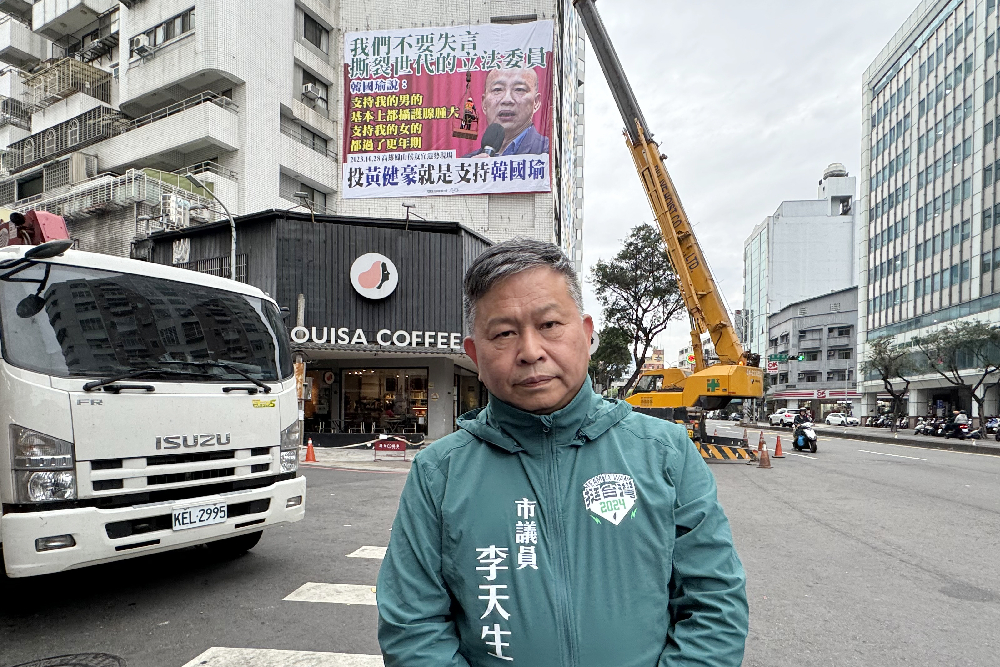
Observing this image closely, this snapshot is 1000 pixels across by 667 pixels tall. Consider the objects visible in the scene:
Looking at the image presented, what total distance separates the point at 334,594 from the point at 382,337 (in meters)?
15.0

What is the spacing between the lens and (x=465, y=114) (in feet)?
83.3

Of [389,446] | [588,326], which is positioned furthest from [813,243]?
[588,326]

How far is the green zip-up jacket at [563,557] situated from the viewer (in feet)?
4.75

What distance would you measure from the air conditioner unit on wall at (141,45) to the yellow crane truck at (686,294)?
21.2m

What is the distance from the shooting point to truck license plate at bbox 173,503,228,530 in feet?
13.5

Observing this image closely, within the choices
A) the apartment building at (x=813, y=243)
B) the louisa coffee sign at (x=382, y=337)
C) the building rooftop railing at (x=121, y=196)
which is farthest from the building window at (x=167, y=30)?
the apartment building at (x=813, y=243)

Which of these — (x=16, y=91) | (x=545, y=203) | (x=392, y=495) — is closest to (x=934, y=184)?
(x=545, y=203)

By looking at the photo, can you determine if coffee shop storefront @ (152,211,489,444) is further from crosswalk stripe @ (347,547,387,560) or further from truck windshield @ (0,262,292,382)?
truck windshield @ (0,262,292,382)

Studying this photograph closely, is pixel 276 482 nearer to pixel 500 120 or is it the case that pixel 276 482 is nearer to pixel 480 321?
pixel 480 321

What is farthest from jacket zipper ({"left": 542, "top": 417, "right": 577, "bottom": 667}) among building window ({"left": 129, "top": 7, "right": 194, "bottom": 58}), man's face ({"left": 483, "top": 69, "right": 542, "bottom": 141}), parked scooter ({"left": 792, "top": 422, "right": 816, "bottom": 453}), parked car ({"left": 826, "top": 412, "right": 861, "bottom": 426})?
parked car ({"left": 826, "top": 412, "right": 861, "bottom": 426})

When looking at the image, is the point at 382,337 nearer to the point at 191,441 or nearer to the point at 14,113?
the point at 191,441

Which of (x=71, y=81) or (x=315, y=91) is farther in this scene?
(x=71, y=81)

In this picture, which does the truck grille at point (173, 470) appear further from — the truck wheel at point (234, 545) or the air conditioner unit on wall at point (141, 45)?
→ the air conditioner unit on wall at point (141, 45)

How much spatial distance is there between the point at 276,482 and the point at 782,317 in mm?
80763
